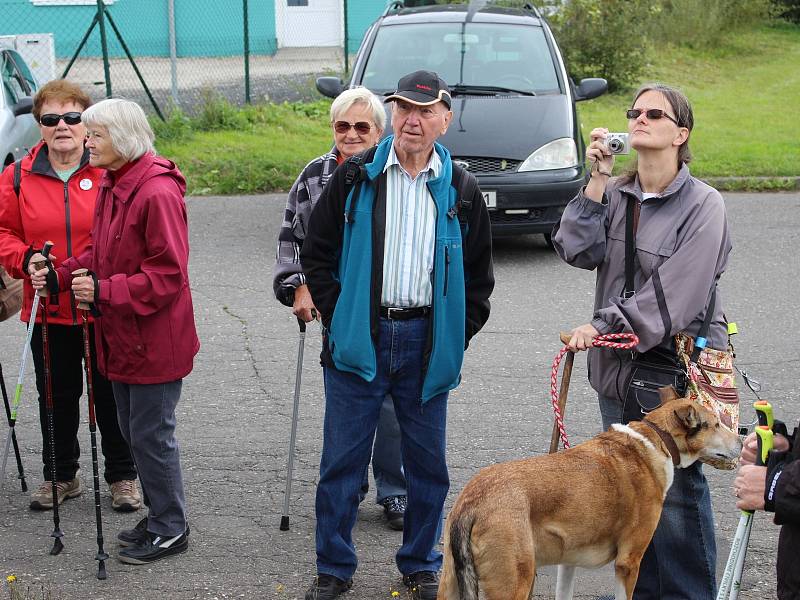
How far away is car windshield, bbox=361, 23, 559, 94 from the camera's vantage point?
9906 millimetres

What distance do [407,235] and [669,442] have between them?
3.99 ft

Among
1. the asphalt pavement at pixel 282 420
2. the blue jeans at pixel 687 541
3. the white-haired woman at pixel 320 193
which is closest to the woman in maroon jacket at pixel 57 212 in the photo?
the asphalt pavement at pixel 282 420

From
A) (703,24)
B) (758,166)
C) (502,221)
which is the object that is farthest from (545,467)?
(703,24)

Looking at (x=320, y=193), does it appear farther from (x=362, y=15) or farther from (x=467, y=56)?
(x=362, y=15)

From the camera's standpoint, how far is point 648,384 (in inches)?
150

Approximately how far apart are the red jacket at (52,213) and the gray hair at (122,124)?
1.79 feet

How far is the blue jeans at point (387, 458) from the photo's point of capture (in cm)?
498

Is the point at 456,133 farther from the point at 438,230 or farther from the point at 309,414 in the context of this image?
the point at 438,230

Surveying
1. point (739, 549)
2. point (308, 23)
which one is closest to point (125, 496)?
point (739, 549)

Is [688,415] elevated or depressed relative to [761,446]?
depressed

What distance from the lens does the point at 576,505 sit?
3.56 meters

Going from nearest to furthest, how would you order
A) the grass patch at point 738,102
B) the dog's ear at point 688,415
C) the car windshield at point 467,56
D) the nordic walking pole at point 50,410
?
the dog's ear at point 688,415 → the nordic walking pole at point 50,410 → the car windshield at point 467,56 → the grass patch at point 738,102

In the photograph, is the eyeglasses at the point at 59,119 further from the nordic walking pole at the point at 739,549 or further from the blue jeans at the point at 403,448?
the nordic walking pole at the point at 739,549

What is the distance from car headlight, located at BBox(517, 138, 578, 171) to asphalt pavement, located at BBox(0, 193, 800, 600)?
3.00 ft
